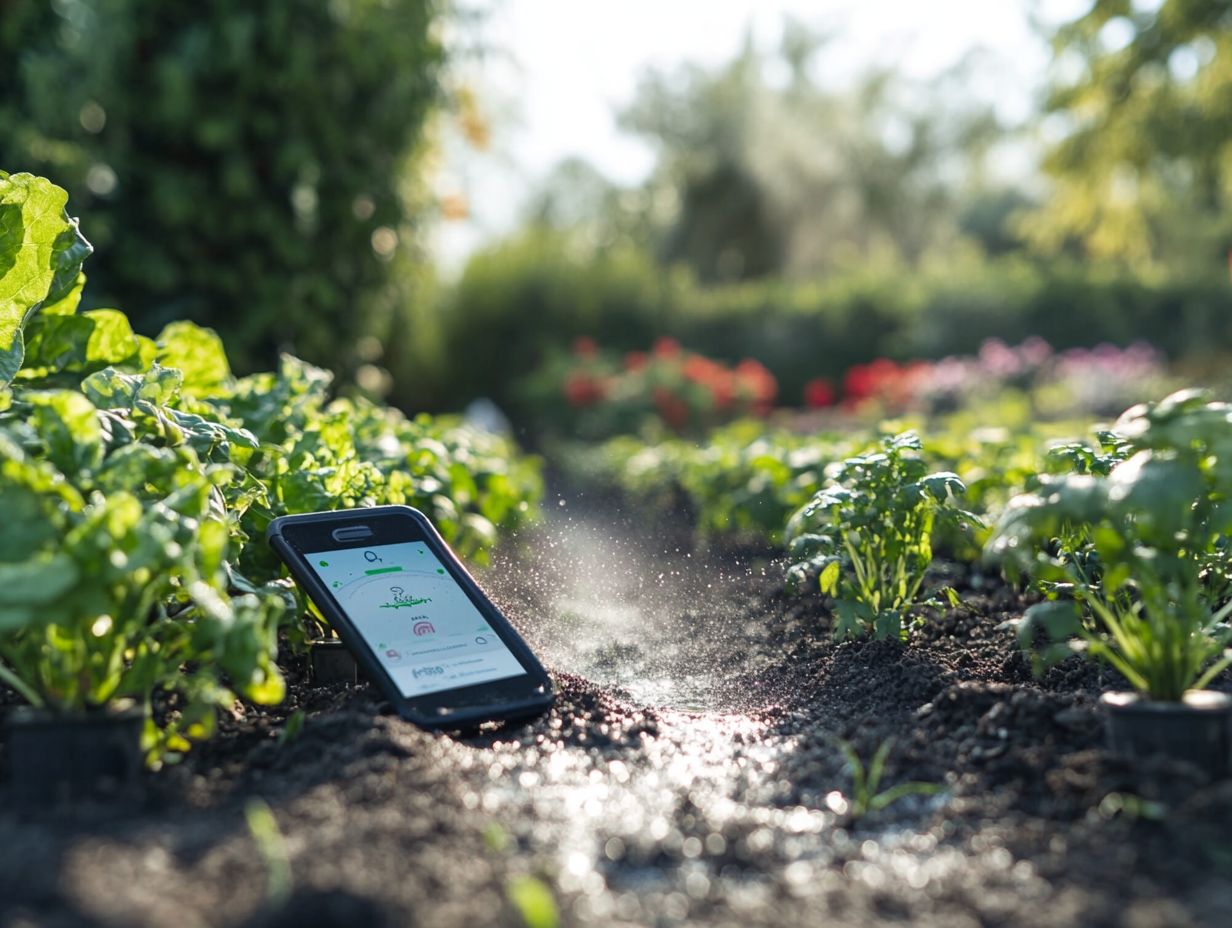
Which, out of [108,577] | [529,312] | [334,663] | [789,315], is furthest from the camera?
[789,315]

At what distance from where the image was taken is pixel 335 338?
8.33m

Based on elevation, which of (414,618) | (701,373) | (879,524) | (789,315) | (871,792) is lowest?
(871,792)

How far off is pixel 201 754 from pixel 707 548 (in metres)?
3.12

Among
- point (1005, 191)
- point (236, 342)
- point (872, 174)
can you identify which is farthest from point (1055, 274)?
point (1005, 191)

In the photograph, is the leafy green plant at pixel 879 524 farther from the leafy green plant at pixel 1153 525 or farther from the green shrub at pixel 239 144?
the green shrub at pixel 239 144

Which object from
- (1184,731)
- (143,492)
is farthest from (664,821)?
(143,492)

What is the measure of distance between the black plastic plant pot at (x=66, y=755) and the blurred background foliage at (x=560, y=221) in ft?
18.4

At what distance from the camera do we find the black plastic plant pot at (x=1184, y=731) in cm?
174

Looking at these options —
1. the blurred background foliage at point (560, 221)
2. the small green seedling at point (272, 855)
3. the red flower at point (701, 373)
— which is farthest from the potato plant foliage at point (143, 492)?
the red flower at point (701, 373)

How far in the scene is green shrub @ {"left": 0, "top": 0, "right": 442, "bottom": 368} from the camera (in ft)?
23.5

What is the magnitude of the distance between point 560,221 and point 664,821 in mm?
32278

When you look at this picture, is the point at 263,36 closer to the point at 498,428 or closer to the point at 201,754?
the point at 498,428

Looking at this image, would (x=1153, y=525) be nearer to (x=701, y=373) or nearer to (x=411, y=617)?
(x=411, y=617)

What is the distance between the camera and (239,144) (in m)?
7.59
